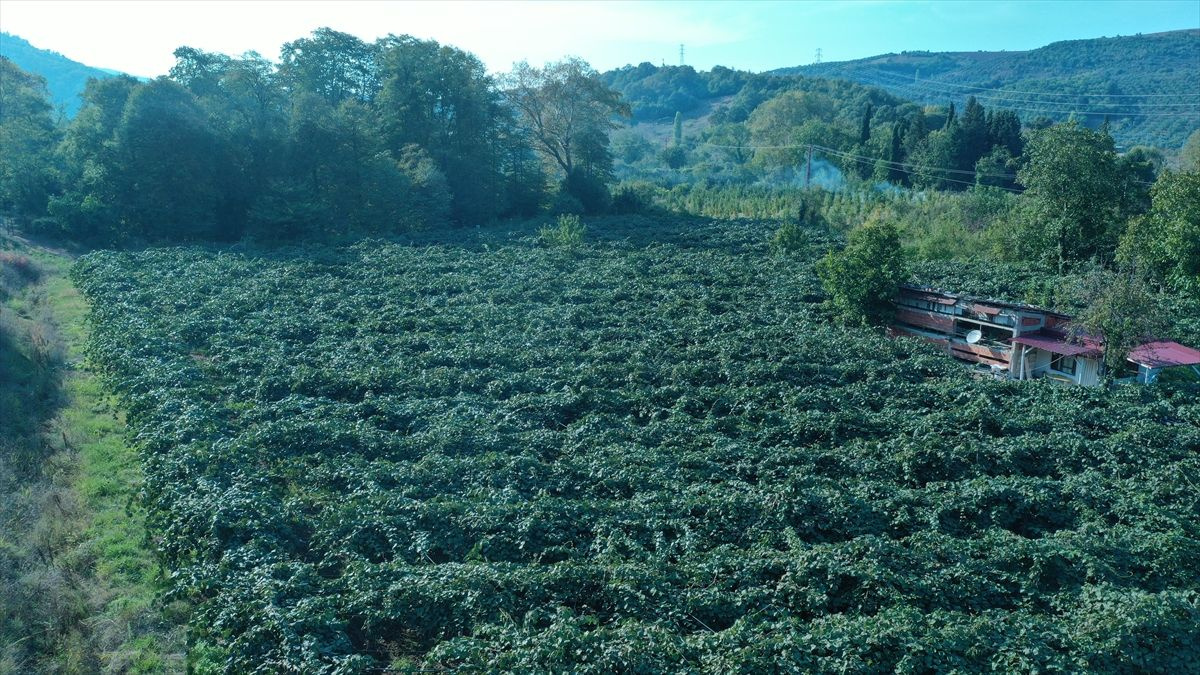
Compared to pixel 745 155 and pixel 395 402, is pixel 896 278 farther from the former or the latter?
pixel 745 155

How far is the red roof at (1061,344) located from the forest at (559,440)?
91 centimetres

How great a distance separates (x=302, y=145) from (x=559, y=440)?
28.9m

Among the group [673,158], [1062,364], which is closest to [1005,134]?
[673,158]

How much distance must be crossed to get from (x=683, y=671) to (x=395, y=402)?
9.25m

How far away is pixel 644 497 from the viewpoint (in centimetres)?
1100

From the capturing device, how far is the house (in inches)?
650

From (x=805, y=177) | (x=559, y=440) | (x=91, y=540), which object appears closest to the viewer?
(x=91, y=540)

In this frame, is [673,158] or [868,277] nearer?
[868,277]

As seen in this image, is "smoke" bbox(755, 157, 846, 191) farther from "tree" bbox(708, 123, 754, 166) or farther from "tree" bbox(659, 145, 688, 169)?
"tree" bbox(659, 145, 688, 169)

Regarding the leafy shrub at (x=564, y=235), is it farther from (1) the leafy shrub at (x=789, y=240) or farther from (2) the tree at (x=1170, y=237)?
(2) the tree at (x=1170, y=237)

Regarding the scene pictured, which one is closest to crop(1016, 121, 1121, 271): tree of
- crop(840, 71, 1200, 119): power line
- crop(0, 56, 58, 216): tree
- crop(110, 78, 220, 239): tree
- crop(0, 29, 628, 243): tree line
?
crop(0, 29, 628, 243): tree line

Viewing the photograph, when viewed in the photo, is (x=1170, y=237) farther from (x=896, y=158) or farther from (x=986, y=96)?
(x=986, y=96)

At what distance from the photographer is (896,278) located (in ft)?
67.8

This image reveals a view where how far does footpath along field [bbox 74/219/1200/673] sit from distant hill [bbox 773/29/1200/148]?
3212 inches
